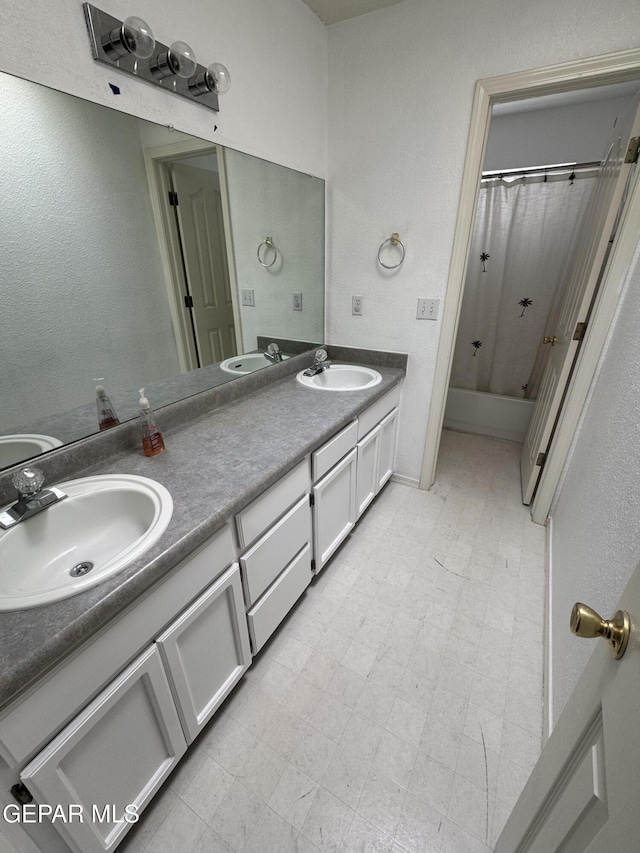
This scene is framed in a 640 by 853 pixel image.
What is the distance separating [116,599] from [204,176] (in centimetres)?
138

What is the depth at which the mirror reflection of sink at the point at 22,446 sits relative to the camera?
950mm

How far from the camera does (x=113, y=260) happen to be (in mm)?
1119

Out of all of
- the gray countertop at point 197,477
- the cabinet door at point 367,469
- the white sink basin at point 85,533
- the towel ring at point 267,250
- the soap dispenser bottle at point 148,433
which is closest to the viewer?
the gray countertop at point 197,477

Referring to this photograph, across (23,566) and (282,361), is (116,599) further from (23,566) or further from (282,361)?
(282,361)

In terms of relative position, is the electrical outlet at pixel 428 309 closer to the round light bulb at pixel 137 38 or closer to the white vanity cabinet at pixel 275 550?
the white vanity cabinet at pixel 275 550

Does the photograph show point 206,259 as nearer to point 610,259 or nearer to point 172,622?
point 172,622

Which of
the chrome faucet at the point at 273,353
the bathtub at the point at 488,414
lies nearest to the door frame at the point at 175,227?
the chrome faucet at the point at 273,353

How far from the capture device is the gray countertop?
618 millimetres

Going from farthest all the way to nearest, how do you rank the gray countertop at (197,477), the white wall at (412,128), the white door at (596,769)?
the white wall at (412,128) → the gray countertop at (197,477) → the white door at (596,769)

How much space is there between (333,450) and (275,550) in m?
0.45

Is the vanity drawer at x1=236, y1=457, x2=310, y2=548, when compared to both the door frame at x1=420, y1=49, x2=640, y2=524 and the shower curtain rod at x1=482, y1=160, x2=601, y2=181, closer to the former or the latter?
the door frame at x1=420, y1=49, x2=640, y2=524

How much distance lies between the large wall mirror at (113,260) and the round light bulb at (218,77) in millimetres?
163

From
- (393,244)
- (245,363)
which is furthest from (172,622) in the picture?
(393,244)

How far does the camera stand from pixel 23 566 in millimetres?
851
